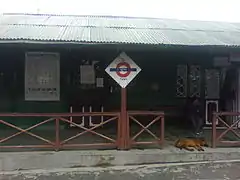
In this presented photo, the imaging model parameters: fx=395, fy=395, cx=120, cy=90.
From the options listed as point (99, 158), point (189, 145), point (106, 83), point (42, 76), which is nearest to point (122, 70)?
point (99, 158)

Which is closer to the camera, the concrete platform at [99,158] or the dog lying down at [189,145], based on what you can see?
the concrete platform at [99,158]

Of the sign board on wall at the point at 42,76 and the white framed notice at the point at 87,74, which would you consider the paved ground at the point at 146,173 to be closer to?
the sign board on wall at the point at 42,76

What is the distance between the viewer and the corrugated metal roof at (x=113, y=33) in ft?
27.0

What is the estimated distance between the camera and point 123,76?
8711 mm

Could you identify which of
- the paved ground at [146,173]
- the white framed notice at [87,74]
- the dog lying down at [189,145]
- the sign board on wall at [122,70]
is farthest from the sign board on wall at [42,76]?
the dog lying down at [189,145]

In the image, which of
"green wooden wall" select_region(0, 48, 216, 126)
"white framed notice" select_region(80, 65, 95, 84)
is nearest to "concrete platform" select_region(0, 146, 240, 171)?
"green wooden wall" select_region(0, 48, 216, 126)

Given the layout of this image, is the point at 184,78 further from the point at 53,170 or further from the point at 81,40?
the point at 53,170

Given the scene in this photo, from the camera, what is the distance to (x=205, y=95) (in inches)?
471

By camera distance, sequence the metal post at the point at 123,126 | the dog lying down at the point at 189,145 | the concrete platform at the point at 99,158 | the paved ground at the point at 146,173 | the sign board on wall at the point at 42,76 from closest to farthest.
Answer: the paved ground at the point at 146,173 → the concrete platform at the point at 99,158 → the metal post at the point at 123,126 → the dog lying down at the point at 189,145 → the sign board on wall at the point at 42,76

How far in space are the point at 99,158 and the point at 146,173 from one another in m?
1.08

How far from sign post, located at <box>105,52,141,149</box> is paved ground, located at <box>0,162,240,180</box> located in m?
0.86

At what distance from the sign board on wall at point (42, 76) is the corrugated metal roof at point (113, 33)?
3.37 ft

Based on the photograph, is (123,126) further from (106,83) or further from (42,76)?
(42,76)

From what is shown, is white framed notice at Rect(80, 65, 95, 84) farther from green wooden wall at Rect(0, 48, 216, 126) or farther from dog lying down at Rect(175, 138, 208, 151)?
dog lying down at Rect(175, 138, 208, 151)
